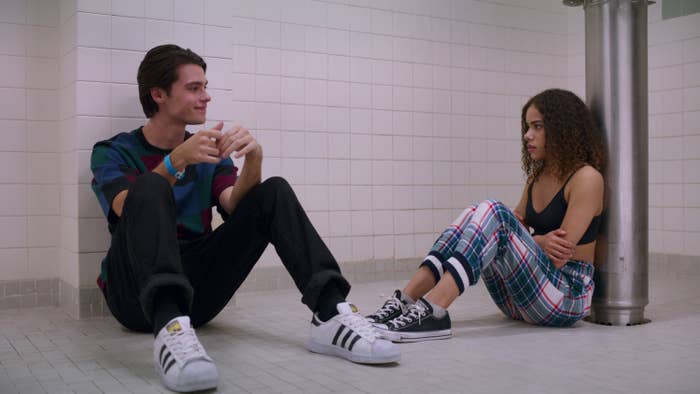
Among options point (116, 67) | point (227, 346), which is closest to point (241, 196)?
point (227, 346)

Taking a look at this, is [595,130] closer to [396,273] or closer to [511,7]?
[396,273]

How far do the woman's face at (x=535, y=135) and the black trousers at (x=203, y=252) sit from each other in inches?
40.1

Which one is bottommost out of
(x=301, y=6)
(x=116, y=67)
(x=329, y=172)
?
(x=329, y=172)

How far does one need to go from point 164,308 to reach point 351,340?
0.56m

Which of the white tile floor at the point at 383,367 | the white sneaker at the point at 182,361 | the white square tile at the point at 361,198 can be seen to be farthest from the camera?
the white square tile at the point at 361,198

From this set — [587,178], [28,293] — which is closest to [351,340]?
[587,178]

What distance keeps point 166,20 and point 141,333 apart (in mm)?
1395

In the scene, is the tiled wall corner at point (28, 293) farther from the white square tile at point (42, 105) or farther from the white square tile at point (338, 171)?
the white square tile at point (338, 171)

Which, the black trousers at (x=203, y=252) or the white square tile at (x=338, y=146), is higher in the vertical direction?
the white square tile at (x=338, y=146)

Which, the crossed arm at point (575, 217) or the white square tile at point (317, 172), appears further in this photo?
the white square tile at point (317, 172)

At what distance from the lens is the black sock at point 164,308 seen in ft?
6.45


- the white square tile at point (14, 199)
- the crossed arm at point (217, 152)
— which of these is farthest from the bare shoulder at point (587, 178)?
the white square tile at point (14, 199)

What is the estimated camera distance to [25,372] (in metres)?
2.11

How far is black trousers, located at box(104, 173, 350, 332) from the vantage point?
6.49 ft
